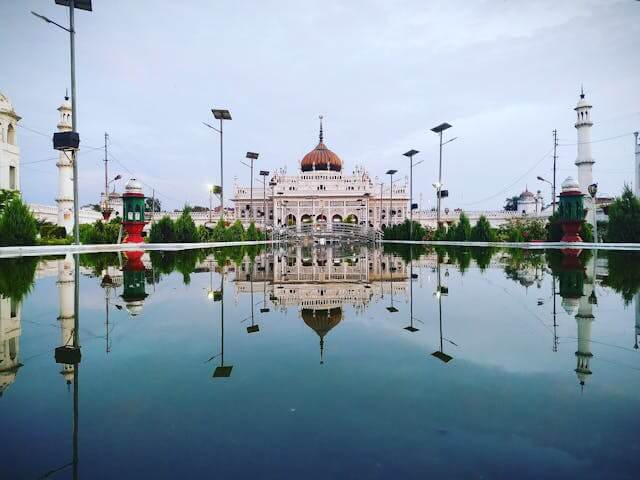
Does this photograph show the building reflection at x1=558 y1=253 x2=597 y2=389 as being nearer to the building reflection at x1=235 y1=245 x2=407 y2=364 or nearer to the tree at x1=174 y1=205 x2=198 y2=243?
the building reflection at x1=235 y1=245 x2=407 y2=364

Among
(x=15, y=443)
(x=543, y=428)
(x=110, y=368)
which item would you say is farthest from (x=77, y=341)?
(x=543, y=428)

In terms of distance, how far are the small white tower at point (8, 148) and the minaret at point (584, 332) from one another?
44.2 metres

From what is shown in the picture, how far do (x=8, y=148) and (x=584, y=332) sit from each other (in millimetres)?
47083

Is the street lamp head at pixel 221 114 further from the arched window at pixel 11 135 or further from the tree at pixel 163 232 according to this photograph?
the arched window at pixel 11 135

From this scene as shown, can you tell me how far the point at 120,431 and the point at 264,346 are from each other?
1540 millimetres

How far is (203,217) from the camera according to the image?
61250 millimetres

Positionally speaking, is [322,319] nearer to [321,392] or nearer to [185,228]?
[321,392]

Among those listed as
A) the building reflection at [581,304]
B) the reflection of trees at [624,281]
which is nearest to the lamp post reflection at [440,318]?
the building reflection at [581,304]

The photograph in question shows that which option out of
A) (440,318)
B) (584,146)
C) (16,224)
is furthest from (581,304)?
(584,146)

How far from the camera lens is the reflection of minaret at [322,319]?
3816 millimetres

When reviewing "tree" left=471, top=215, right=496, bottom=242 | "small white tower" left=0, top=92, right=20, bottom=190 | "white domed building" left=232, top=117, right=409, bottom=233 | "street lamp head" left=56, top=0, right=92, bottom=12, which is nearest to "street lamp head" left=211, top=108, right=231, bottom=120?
"street lamp head" left=56, top=0, right=92, bottom=12

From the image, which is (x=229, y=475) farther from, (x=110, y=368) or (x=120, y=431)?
(x=110, y=368)

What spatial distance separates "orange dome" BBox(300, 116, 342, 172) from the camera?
7562cm

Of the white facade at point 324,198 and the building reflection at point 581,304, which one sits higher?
the white facade at point 324,198
